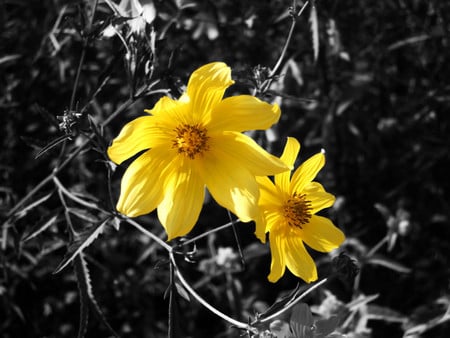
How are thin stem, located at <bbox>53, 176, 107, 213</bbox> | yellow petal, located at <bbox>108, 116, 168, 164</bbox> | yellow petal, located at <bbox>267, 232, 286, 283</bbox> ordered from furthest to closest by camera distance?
thin stem, located at <bbox>53, 176, 107, 213</bbox>, yellow petal, located at <bbox>267, 232, 286, 283</bbox>, yellow petal, located at <bbox>108, 116, 168, 164</bbox>

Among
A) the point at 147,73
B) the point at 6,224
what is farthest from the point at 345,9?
the point at 6,224

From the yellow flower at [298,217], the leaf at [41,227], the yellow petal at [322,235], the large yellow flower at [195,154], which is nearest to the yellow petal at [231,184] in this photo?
the large yellow flower at [195,154]

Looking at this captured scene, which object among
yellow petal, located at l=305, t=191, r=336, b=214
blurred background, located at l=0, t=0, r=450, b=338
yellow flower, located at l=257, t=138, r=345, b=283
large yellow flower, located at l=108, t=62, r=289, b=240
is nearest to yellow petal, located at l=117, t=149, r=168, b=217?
large yellow flower, located at l=108, t=62, r=289, b=240

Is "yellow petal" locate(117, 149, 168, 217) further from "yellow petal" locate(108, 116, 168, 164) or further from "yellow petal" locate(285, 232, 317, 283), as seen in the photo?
"yellow petal" locate(285, 232, 317, 283)

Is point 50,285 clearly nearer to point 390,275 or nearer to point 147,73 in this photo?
point 147,73

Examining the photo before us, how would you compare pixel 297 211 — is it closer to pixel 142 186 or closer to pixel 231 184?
pixel 231 184
